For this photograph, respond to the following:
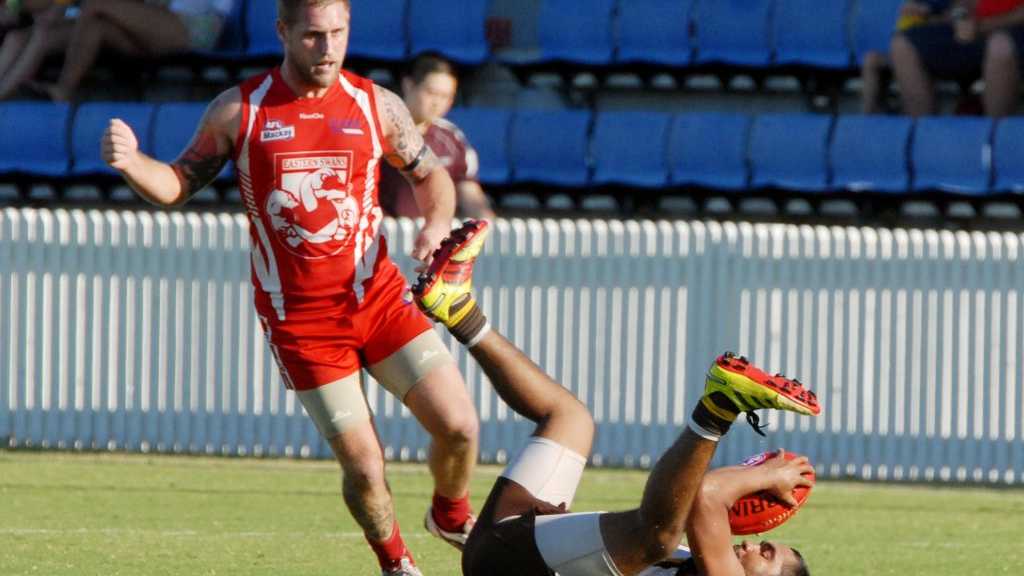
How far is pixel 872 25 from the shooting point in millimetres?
14539

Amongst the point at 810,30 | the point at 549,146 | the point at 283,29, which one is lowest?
the point at 549,146

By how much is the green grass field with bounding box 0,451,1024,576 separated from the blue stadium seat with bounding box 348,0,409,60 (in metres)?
4.85

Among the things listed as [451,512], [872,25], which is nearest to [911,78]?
[872,25]

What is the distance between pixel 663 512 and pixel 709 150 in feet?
29.3

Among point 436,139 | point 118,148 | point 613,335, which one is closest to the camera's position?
point 118,148

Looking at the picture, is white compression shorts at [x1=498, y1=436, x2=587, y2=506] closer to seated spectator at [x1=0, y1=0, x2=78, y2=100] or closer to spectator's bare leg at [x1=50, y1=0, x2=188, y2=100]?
spectator's bare leg at [x1=50, y1=0, x2=188, y2=100]

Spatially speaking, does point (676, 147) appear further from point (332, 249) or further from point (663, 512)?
point (663, 512)

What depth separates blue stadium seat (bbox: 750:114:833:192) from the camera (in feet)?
44.9

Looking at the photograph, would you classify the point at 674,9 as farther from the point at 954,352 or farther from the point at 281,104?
the point at 281,104

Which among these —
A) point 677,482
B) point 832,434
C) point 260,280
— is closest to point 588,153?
point 832,434

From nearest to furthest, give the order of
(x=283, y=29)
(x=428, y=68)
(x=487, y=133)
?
(x=283, y=29), (x=428, y=68), (x=487, y=133)

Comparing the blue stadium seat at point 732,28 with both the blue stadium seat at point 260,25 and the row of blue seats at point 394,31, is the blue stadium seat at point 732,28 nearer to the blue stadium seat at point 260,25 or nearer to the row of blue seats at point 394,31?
the row of blue seats at point 394,31

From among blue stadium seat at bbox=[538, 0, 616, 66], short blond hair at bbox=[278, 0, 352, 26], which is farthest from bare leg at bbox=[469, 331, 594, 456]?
blue stadium seat at bbox=[538, 0, 616, 66]

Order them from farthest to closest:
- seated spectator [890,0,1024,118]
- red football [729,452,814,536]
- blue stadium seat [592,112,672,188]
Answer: blue stadium seat [592,112,672,188]
seated spectator [890,0,1024,118]
red football [729,452,814,536]
